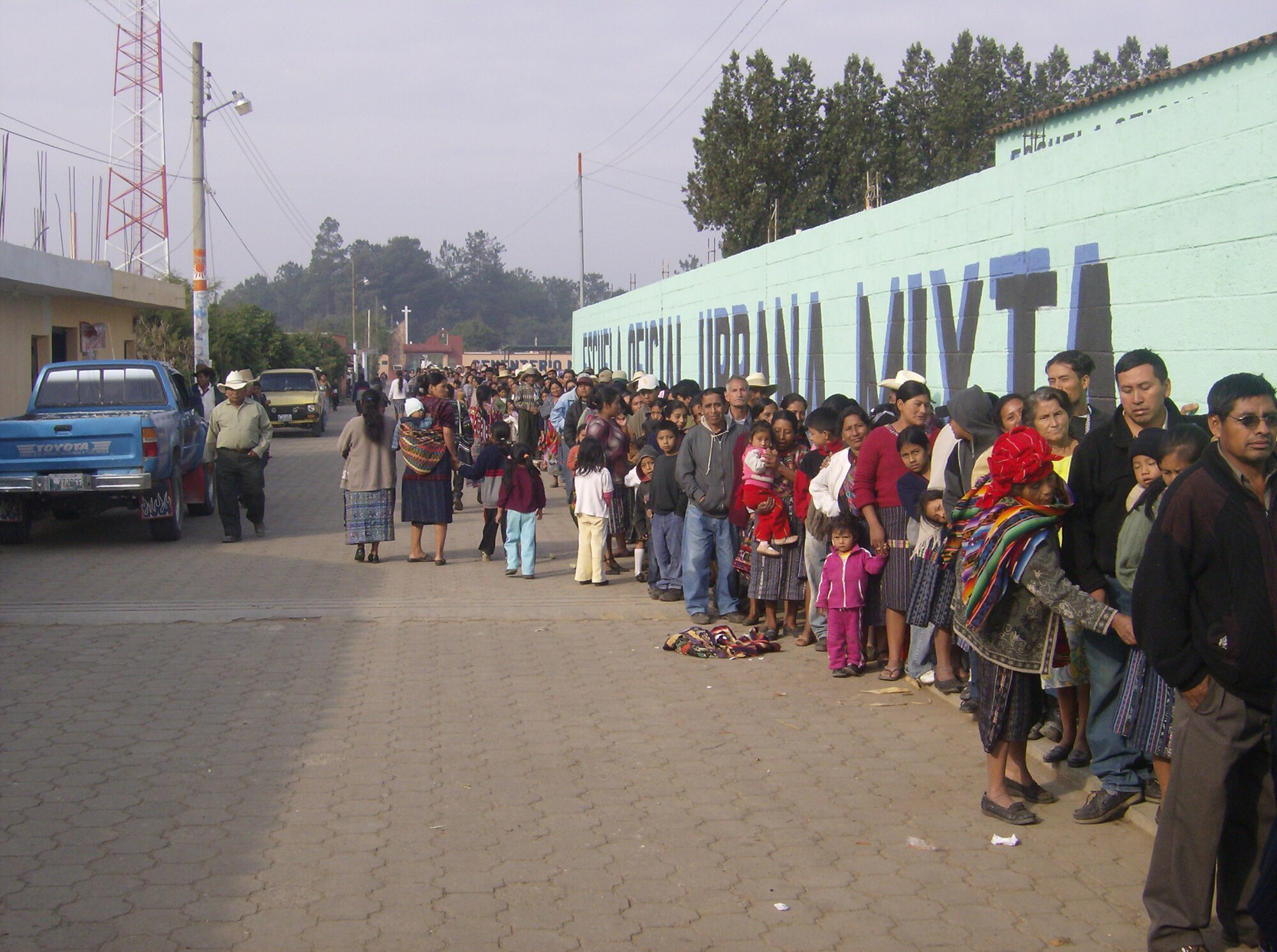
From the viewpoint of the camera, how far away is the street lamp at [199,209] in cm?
2242

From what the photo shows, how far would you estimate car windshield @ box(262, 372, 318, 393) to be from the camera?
112 feet

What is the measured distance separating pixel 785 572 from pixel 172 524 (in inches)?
316

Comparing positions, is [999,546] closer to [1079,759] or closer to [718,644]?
[1079,759]

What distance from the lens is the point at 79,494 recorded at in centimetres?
1278

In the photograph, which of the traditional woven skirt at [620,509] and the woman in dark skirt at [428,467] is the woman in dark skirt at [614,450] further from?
the woman in dark skirt at [428,467]

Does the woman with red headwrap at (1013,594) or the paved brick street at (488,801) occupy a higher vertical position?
the woman with red headwrap at (1013,594)

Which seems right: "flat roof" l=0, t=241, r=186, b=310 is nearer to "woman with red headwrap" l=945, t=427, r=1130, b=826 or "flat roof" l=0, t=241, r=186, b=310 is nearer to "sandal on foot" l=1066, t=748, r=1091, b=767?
"woman with red headwrap" l=945, t=427, r=1130, b=826

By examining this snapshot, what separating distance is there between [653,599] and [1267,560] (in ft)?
22.8

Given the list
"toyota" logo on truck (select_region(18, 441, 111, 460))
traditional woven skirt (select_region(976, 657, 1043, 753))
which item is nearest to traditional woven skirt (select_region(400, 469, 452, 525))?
"toyota" logo on truck (select_region(18, 441, 111, 460))

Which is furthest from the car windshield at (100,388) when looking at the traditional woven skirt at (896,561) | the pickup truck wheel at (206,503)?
the traditional woven skirt at (896,561)

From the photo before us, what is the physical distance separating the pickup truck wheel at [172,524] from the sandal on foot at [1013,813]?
35.4ft

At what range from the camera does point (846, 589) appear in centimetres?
754

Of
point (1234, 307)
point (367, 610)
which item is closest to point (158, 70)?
point (367, 610)

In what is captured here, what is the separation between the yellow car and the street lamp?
32.4ft
